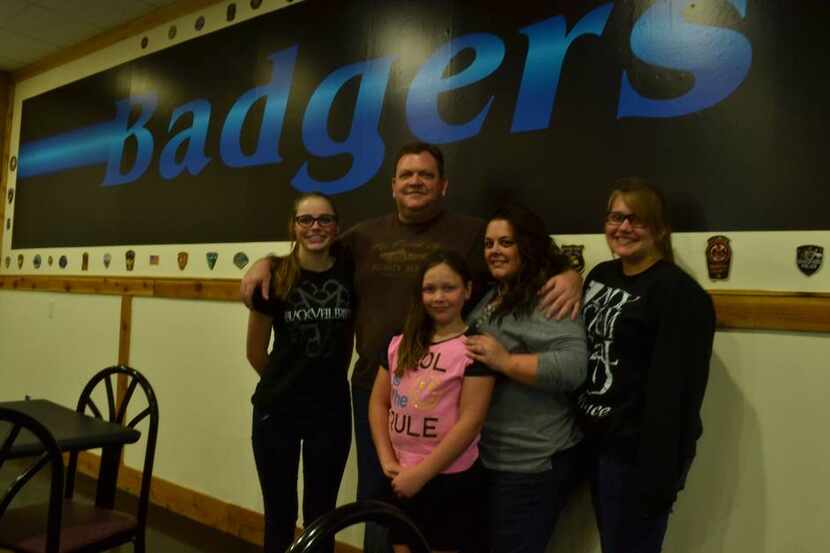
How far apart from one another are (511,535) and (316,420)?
2.20ft

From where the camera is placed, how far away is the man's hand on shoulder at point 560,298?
1.58 meters

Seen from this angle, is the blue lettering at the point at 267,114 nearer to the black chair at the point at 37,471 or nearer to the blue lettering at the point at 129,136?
the blue lettering at the point at 129,136

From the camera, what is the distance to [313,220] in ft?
6.13

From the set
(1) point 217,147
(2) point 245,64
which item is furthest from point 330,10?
(1) point 217,147

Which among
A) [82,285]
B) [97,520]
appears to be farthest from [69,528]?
[82,285]

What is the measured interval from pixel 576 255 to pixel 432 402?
31.0 inches

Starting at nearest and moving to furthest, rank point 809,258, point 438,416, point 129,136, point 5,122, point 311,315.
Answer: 1. point 438,416
2. point 809,258
3. point 311,315
4. point 129,136
5. point 5,122

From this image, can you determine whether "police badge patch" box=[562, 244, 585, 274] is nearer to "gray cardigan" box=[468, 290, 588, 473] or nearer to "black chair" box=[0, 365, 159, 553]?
"gray cardigan" box=[468, 290, 588, 473]

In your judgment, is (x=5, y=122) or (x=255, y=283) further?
(x=5, y=122)

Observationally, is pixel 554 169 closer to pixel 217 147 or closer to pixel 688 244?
pixel 688 244

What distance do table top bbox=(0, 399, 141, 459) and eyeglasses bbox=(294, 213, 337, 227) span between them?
32.4 inches

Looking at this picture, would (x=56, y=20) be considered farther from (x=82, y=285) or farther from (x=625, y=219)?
(x=625, y=219)

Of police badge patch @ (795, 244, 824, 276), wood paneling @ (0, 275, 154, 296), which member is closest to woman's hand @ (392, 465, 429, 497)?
police badge patch @ (795, 244, 824, 276)

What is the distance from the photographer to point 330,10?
284 centimetres
